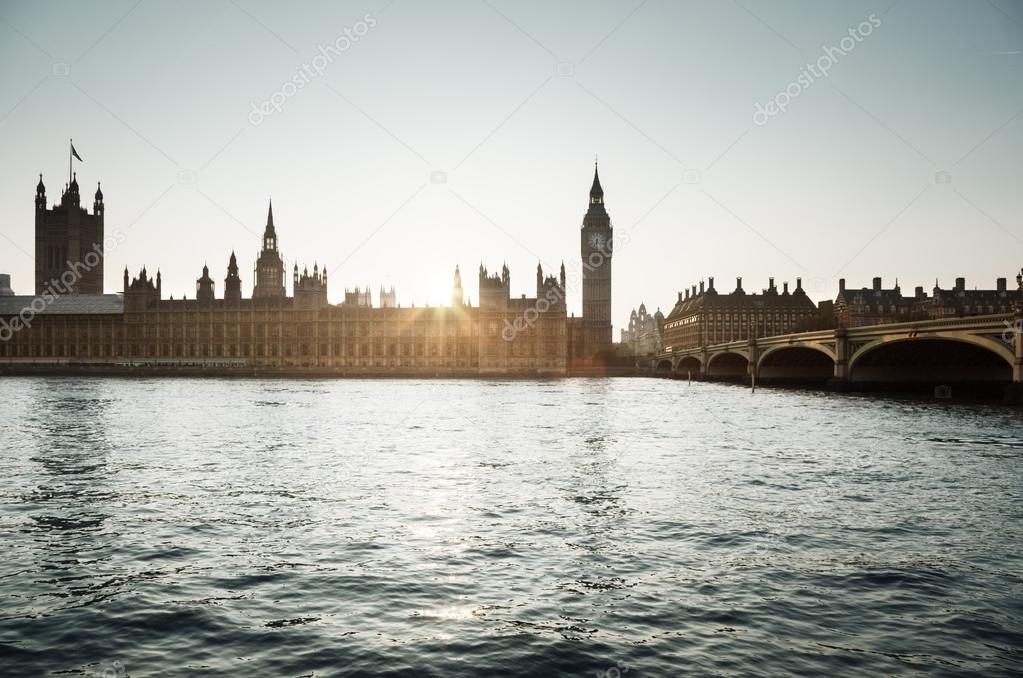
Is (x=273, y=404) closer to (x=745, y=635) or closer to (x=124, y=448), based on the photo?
(x=124, y=448)

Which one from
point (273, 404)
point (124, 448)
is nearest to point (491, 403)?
point (273, 404)

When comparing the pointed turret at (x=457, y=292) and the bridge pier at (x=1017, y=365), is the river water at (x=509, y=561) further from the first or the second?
the pointed turret at (x=457, y=292)

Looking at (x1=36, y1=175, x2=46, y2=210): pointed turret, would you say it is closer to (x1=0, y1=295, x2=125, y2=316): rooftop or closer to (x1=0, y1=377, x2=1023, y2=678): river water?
(x1=0, y1=295, x2=125, y2=316): rooftop

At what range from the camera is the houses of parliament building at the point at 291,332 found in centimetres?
14450

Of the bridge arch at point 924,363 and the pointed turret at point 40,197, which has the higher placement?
the pointed turret at point 40,197

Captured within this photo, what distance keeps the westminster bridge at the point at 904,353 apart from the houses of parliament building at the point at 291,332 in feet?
152

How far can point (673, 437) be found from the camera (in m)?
35.4

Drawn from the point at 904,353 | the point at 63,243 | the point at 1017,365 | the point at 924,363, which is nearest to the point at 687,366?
the point at 924,363

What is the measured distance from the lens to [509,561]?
44.7ft

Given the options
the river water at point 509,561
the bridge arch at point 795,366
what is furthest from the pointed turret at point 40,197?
the river water at point 509,561

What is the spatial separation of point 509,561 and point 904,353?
63.5 metres

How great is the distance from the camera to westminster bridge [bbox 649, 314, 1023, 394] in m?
48.8

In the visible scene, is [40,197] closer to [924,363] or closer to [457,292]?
[457,292]

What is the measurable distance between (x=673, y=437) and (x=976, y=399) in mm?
40763
